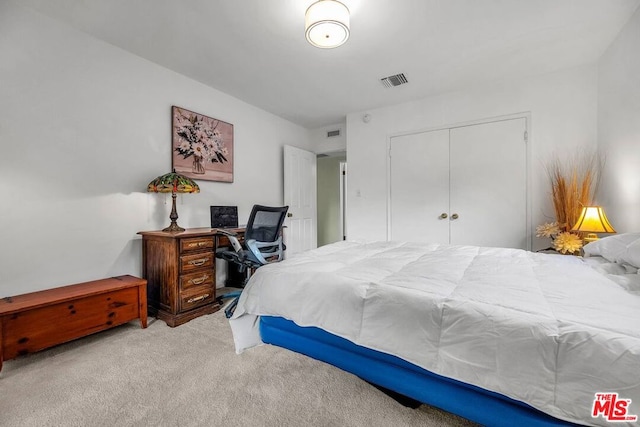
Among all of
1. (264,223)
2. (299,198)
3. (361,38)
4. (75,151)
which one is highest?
(361,38)

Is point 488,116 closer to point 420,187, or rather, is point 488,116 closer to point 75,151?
point 420,187

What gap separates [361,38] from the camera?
89.7 inches

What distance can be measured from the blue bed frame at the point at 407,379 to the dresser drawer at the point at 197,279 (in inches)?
43.7

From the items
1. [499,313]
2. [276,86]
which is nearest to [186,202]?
[276,86]

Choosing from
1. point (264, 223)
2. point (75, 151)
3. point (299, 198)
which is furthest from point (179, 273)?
point (299, 198)

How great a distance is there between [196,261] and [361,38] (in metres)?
2.45

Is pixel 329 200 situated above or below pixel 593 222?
above

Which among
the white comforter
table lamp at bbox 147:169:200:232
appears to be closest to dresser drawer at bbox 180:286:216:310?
table lamp at bbox 147:169:200:232

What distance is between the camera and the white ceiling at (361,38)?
1.94m

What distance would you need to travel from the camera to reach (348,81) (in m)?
3.08

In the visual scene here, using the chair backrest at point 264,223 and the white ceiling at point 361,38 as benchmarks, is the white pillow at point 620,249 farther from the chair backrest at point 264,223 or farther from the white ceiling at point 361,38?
the chair backrest at point 264,223

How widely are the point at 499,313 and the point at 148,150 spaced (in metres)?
3.09

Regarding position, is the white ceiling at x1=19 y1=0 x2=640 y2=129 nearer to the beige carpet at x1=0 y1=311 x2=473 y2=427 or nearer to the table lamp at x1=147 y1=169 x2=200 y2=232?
the table lamp at x1=147 y1=169 x2=200 y2=232

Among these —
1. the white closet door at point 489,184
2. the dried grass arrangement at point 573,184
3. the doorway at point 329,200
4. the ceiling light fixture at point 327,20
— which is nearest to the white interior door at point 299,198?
the doorway at point 329,200
